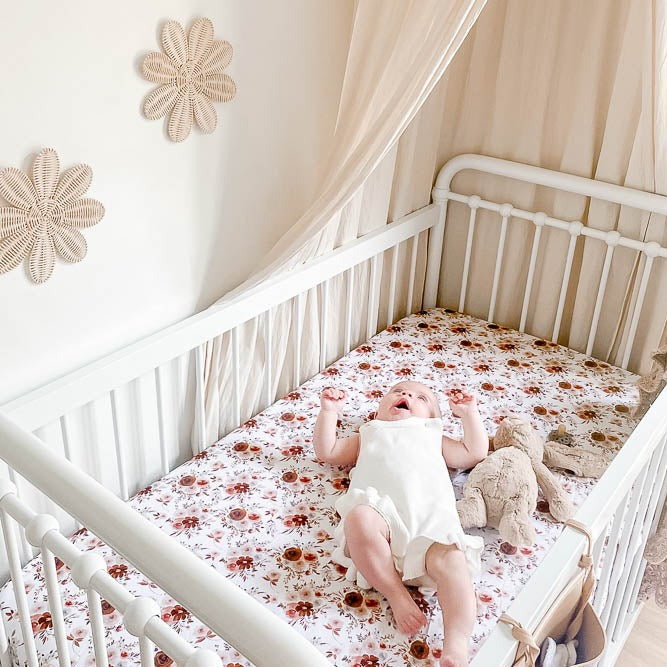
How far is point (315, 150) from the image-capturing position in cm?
202

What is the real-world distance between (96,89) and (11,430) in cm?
62

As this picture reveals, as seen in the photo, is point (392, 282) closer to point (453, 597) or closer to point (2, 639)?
point (453, 597)

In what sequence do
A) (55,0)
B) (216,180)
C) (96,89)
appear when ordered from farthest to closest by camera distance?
(216,180)
(96,89)
(55,0)

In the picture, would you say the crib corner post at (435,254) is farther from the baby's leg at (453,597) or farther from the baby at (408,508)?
the baby's leg at (453,597)

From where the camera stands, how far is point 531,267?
2369 mm

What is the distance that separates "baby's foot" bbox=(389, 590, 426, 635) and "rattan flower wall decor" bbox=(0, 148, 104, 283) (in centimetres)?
84

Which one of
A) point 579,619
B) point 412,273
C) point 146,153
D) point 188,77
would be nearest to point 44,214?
point 146,153

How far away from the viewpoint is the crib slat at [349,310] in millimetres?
2204

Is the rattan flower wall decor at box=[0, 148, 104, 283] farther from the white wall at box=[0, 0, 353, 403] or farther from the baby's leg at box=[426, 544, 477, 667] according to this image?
the baby's leg at box=[426, 544, 477, 667]

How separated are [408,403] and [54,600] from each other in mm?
936

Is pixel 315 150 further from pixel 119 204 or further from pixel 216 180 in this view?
pixel 119 204

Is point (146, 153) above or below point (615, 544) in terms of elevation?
above

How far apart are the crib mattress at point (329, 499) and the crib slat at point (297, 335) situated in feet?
0.14

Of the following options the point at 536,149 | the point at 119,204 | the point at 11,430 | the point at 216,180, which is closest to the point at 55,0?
the point at 119,204
